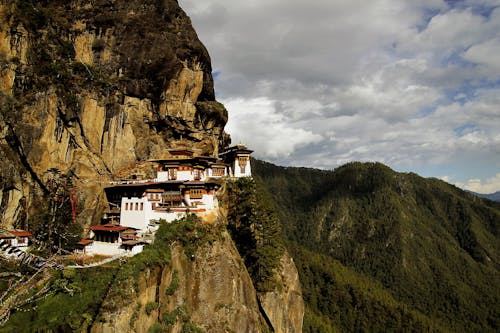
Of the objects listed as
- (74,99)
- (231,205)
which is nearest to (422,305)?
(231,205)

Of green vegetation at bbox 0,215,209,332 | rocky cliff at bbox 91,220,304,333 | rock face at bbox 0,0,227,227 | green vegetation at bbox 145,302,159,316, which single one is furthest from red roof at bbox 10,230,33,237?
green vegetation at bbox 145,302,159,316

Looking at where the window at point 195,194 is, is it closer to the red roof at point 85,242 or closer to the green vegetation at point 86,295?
the green vegetation at point 86,295

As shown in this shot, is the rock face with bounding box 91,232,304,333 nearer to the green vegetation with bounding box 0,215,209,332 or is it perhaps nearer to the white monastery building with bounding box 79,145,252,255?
the green vegetation with bounding box 0,215,209,332

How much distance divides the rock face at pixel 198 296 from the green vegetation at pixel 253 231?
218 inches

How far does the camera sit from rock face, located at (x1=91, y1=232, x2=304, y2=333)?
31.0 metres

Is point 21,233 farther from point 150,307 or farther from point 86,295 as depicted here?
point 150,307

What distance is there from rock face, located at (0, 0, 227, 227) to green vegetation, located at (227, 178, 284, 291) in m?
13.5

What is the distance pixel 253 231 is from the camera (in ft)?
166

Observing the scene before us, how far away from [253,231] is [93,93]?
3000 centimetres

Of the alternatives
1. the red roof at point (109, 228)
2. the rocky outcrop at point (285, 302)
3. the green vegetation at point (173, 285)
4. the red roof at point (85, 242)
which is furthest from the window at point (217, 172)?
the green vegetation at point (173, 285)

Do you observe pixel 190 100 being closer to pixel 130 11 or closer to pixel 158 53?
pixel 158 53

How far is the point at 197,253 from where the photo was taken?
130 feet

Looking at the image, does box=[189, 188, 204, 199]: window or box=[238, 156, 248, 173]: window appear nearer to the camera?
box=[189, 188, 204, 199]: window

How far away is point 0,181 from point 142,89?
23.2m
